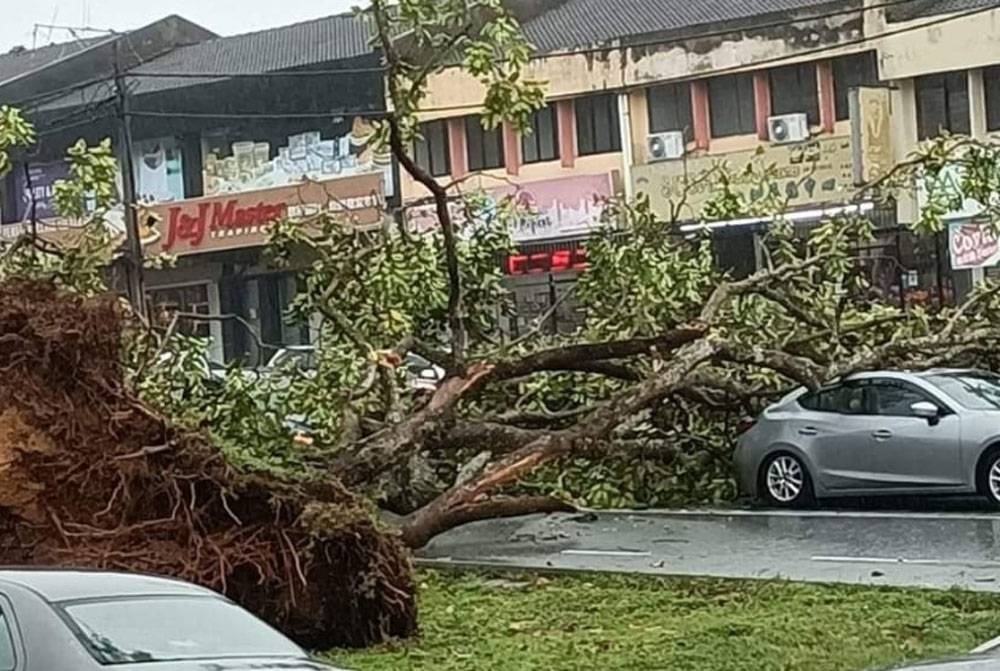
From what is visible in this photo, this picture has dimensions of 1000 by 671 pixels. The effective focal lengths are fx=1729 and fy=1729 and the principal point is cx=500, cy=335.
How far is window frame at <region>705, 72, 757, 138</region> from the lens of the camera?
128 feet

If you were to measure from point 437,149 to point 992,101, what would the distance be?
14338 mm

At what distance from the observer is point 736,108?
3944 centimetres

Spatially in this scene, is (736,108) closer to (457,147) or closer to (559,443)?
(457,147)

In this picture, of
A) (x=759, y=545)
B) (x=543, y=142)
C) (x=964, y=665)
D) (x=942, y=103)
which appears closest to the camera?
(x=964, y=665)

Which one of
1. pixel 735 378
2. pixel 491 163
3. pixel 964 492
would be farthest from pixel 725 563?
pixel 491 163

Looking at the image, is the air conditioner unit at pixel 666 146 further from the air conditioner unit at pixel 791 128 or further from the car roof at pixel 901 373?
the car roof at pixel 901 373

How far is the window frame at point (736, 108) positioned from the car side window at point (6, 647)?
33.5 metres

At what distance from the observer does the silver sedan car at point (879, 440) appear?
17.0 meters

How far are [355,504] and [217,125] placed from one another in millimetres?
37245

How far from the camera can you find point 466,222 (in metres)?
19.9

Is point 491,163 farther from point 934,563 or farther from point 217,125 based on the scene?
point 934,563

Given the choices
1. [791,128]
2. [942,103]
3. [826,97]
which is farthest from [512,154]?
[942,103]

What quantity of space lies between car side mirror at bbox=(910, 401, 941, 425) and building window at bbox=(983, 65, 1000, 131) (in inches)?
757

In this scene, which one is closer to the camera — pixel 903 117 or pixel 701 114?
pixel 903 117
